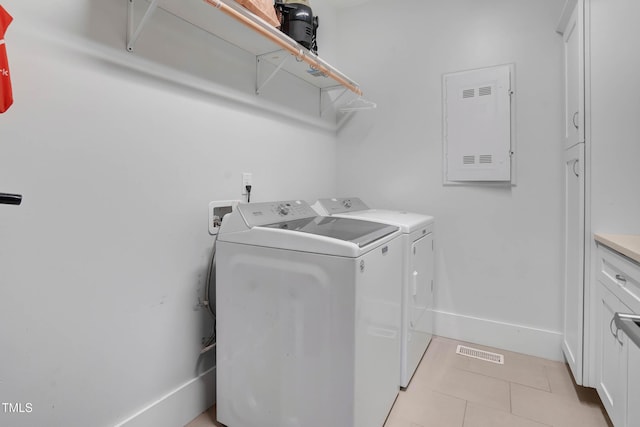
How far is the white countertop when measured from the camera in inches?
50.3

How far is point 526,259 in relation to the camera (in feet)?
7.70

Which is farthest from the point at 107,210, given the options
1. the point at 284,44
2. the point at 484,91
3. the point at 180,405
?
the point at 484,91

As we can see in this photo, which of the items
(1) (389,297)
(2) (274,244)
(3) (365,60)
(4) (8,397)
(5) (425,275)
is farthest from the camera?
(3) (365,60)

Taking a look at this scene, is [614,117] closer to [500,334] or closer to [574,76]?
[574,76]

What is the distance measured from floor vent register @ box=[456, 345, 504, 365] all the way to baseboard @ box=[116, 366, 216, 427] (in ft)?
5.64

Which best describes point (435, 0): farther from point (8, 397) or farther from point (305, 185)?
point (8, 397)

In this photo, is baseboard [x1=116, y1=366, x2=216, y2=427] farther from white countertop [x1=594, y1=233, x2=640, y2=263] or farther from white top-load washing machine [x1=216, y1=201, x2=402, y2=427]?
white countertop [x1=594, y1=233, x2=640, y2=263]

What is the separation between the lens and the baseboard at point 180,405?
4.71ft

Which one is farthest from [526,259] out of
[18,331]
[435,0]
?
[18,331]

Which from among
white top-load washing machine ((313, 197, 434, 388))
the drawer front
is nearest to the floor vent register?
white top-load washing machine ((313, 197, 434, 388))

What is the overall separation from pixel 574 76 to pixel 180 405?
9.08 feet

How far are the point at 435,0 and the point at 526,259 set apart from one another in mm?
2100

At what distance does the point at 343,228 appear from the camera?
5.32 feet

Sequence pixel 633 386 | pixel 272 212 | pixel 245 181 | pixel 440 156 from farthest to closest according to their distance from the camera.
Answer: pixel 440 156
pixel 245 181
pixel 272 212
pixel 633 386
